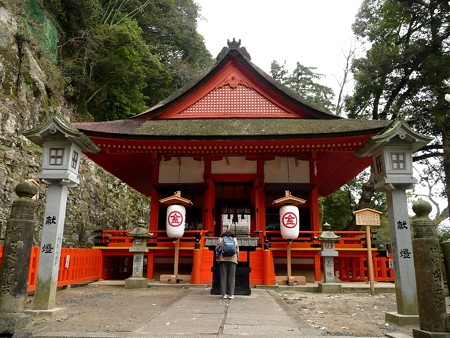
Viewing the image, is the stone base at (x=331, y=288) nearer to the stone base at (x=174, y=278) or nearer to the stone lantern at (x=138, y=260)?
the stone base at (x=174, y=278)

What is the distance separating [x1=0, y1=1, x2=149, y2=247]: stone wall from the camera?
12.7 meters

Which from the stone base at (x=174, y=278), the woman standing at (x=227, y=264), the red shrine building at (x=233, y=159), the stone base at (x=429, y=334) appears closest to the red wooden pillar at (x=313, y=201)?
the red shrine building at (x=233, y=159)

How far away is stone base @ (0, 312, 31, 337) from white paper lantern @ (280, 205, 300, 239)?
732cm

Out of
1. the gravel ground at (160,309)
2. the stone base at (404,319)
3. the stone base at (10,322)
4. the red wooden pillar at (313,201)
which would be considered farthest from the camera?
the red wooden pillar at (313,201)

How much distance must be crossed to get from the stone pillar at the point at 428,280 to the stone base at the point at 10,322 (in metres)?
5.14

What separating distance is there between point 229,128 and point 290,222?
4151mm

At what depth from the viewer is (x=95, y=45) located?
2005cm

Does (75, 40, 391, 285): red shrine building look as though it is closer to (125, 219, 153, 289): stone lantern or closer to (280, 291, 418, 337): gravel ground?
(125, 219, 153, 289): stone lantern

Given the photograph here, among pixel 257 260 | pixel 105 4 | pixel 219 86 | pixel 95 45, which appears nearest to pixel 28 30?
pixel 95 45

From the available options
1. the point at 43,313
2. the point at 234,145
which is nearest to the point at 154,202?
the point at 234,145

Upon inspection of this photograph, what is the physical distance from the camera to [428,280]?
4383 mm

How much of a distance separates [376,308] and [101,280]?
880 centimetres

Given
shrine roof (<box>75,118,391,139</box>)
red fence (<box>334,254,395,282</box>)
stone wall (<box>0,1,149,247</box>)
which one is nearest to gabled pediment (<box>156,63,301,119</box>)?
shrine roof (<box>75,118,391,139</box>)

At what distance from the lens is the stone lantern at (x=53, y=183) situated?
588 centimetres
